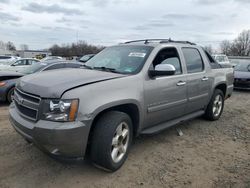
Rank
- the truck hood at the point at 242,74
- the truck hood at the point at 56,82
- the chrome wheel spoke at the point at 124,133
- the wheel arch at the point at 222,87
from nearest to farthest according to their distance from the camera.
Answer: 1. the truck hood at the point at 56,82
2. the chrome wheel spoke at the point at 124,133
3. the wheel arch at the point at 222,87
4. the truck hood at the point at 242,74

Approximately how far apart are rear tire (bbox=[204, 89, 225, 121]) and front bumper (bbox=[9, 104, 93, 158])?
3.70 m

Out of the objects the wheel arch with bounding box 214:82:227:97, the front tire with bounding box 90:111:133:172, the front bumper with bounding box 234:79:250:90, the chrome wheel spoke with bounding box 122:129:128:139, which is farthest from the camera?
the front bumper with bounding box 234:79:250:90

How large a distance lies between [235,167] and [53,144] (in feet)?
8.80

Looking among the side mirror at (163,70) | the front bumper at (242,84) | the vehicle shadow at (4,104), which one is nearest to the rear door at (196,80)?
the side mirror at (163,70)

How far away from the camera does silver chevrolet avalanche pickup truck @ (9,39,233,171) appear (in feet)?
9.30

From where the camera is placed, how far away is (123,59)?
4.13m

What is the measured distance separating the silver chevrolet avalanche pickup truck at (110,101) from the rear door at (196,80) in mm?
20

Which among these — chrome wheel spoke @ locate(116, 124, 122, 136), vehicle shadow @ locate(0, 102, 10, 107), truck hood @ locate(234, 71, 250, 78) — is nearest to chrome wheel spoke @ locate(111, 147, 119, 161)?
chrome wheel spoke @ locate(116, 124, 122, 136)

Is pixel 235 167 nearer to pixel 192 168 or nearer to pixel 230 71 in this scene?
pixel 192 168

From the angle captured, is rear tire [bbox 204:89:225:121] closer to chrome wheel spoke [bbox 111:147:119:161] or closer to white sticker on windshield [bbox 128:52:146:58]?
white sticker on windshield [bbox 128:52:146:58]

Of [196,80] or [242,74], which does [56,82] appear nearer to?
[196,80]

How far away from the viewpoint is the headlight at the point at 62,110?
2.81 meters

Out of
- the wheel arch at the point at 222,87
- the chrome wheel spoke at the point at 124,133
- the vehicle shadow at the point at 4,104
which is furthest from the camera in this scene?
the vehicle shadow at the point at 4,104

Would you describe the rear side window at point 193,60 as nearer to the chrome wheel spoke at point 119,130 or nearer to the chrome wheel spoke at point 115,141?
the chrome wheel spoke at point 119,130
